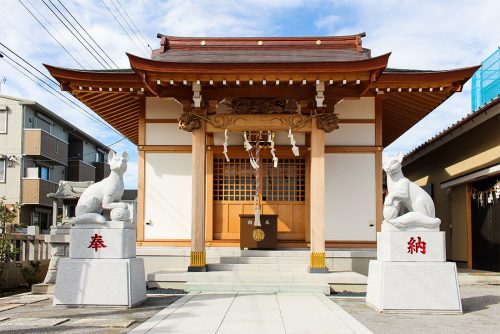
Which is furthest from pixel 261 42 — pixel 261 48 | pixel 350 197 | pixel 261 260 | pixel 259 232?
pixel 261 260

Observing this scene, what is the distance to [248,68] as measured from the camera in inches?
409

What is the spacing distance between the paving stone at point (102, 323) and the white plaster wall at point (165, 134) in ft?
19.4

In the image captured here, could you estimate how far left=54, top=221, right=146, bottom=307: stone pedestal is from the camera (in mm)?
8203

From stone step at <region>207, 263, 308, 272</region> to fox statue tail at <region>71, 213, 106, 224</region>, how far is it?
3.27 metres

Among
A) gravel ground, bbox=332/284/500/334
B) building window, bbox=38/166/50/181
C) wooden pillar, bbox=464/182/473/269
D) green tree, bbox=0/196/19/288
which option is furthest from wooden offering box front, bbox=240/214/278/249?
building window, bbox=38/166/50/181

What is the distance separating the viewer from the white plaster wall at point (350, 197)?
12.1 metres

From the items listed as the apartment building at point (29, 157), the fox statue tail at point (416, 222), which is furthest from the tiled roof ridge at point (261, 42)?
the apartment building at point (29, 157)

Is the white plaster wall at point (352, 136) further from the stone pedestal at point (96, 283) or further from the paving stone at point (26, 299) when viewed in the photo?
the paving stone at point (26, 299)

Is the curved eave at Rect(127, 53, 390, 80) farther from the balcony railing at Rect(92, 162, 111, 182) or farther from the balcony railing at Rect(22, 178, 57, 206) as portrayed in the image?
the balcony railing at Rect(92, 162, 111, 182)

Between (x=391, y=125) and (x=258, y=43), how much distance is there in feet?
15.8

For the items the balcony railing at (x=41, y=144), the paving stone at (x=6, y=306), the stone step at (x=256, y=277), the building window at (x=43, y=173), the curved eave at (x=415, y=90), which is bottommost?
the paving stone at (x=6, y=306)

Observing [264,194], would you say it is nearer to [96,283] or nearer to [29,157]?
[96,283]

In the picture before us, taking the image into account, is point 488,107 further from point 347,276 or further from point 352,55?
point 347,276

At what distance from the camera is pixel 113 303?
816 centimetres
